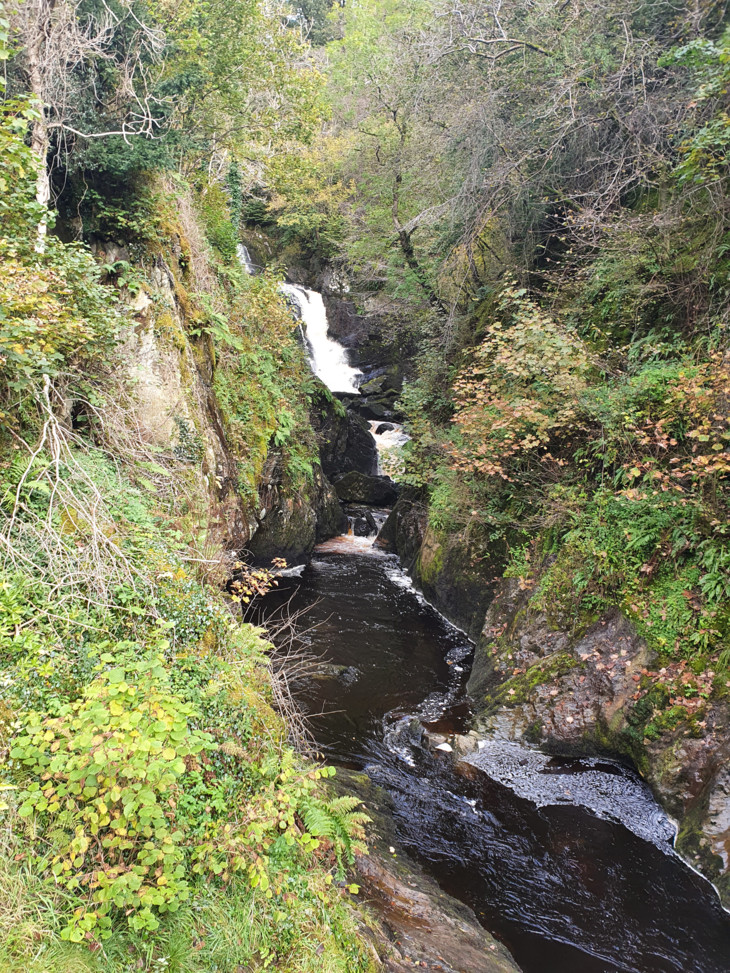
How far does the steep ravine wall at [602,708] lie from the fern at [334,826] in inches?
122

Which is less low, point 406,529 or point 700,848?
point 406,529

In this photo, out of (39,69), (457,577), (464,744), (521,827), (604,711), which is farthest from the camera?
(457,577)

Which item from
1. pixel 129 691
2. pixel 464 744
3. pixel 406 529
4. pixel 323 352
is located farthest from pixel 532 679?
pixel 323 352

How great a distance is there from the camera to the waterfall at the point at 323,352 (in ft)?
74.5

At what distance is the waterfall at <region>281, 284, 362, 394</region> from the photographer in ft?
74.5

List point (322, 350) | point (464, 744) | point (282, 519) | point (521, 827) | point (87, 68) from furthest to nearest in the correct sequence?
1. point (322, 350)
2. point (282, 519)
3. point (87, 68)
4. point (464, 744)
5. point (521, 827)

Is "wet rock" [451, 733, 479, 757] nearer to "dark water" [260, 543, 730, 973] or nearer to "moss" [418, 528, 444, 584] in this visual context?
→ "dark water" [260, 543, 730, 973]

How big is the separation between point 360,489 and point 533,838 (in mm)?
12986

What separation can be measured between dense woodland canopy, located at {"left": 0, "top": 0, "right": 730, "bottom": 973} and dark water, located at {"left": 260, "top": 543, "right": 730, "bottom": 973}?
4.02ft

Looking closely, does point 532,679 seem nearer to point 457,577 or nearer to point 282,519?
point 457,577

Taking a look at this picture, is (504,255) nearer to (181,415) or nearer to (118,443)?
(181,415)

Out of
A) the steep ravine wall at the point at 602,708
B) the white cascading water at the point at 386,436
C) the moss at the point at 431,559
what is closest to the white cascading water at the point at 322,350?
the white cascading water at the point at 386,436

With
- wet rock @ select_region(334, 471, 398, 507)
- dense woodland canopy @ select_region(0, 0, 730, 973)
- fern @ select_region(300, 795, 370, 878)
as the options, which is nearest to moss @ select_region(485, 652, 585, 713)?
dense woodland canopy @ select_region(0, 0, 730, 973)

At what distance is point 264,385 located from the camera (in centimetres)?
1175
